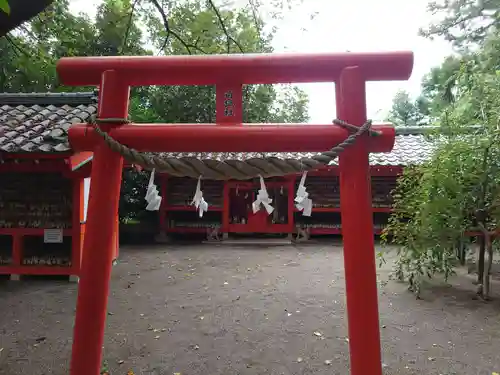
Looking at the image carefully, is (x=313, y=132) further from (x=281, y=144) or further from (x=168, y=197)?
(x=168, y=197)

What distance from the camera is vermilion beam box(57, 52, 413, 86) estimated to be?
1.76 meters

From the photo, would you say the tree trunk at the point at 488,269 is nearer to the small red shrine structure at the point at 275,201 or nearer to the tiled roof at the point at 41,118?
the tiled roof at the point at 41,118

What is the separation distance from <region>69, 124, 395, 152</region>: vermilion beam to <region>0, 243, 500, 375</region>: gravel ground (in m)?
2.42

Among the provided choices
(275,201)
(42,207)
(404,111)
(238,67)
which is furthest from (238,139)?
(404,111)

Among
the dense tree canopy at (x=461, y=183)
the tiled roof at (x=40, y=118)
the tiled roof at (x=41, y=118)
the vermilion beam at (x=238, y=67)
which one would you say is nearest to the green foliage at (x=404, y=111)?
the tiled roof at (x=41, y=118)

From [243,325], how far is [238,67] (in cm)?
351

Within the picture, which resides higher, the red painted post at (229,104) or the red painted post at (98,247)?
the red painted post at (229,104)

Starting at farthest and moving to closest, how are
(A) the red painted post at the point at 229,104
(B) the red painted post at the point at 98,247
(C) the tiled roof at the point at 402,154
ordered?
(C) the tiled roof at the point at 402,154, (A) the red painted post at the point at 229,104, (B) the red painted post at the point at 98,247

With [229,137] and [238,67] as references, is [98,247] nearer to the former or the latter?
[229,137]

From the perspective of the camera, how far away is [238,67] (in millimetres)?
1816

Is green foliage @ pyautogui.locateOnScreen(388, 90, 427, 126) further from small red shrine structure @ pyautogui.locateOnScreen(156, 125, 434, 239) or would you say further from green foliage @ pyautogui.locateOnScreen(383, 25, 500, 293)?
green foliage @ pyautogui.locateOnScreen(383, 25, 500, 293)

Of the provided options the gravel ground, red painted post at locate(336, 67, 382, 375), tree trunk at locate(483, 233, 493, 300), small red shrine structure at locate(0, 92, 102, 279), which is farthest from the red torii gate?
tree trunk at locate(483, 233, 493, 300)

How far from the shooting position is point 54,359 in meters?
3.51

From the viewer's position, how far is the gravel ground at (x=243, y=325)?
11.4 feet
